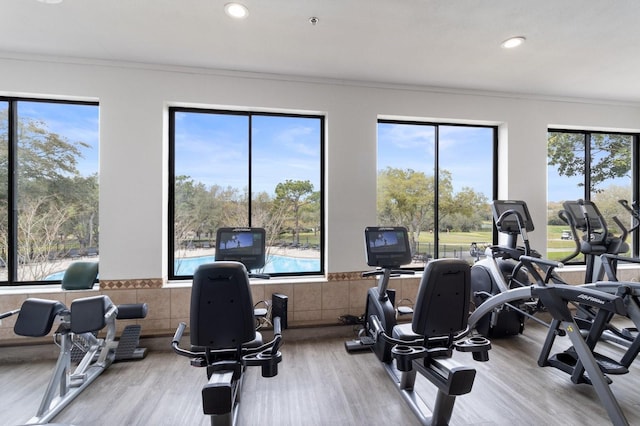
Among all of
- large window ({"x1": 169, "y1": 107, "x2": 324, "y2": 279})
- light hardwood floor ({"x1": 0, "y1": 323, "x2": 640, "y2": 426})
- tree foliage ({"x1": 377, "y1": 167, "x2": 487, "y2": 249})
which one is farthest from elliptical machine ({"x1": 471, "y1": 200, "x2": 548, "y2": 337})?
large window ({"x1": 169, "y1": 107, "x2": 324, "y2": 279})

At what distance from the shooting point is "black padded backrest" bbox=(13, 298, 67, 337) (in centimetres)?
209

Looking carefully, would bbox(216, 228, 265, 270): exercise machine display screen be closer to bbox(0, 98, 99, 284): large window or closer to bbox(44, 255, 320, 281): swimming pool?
bbox(44, 255, 320, 281): swimming pool

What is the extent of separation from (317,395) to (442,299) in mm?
1269

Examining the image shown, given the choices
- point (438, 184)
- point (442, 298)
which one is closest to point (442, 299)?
point (442, 298)

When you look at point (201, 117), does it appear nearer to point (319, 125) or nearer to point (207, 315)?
point (319, 125)

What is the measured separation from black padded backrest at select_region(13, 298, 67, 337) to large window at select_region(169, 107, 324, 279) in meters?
1.29

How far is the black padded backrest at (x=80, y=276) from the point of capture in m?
2.92

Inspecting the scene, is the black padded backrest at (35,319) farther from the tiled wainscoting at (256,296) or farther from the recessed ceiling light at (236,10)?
the recessed ceiling light at (236,10)

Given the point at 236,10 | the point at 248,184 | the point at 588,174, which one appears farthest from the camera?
the point at 588,174

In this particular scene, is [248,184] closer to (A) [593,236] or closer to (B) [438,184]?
(B) [438,184]

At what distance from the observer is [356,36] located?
2562 mm

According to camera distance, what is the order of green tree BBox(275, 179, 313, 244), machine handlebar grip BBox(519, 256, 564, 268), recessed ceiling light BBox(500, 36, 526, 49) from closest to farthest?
1. machine handlebar grip BBox(519, 256, 564, 268)
2. recessed ceiling light BBox(500, 36, 526, 49)
3. green tree BBox(275, 179, 313, 244)

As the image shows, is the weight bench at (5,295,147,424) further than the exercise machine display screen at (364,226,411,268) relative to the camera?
No

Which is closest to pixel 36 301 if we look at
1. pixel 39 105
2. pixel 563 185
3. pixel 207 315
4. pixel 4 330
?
pixel 4 330
